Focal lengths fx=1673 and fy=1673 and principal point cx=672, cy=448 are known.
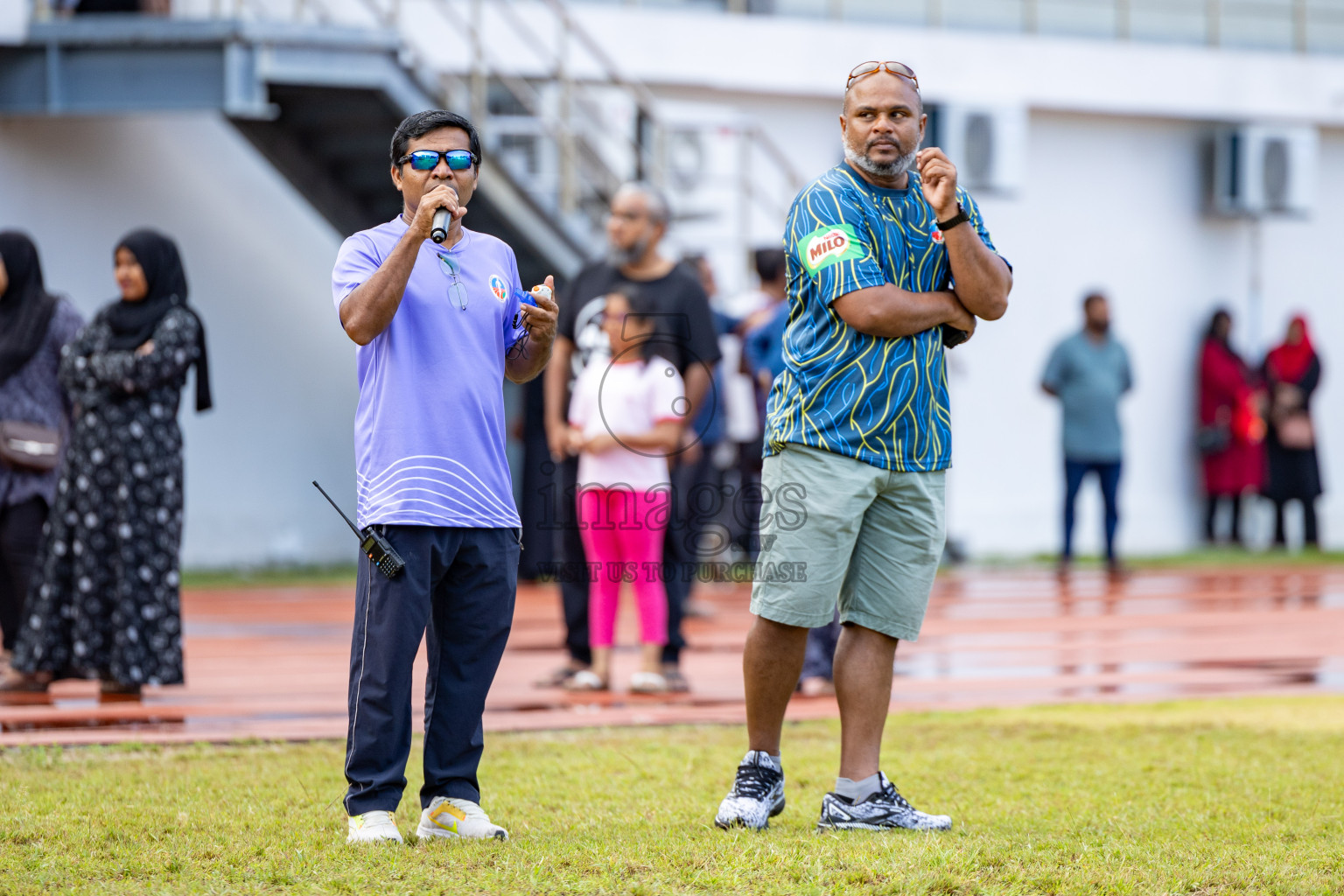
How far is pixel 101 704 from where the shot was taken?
654cm

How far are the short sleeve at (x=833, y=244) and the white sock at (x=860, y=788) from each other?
1242 millimetres

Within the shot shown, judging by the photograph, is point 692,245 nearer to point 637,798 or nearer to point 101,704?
point 101,704

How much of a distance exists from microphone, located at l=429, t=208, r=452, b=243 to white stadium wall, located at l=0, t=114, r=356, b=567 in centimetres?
894

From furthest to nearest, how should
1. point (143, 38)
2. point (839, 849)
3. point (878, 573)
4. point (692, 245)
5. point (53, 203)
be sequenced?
point (692, 245)
point (53, 203)
point (143, 38)
point (878, 573)
point (839, 849)

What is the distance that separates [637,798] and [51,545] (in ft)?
10.2

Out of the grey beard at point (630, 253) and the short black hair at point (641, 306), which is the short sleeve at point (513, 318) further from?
the grey beard at point (630, 253)

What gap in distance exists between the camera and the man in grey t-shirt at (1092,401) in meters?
13.0

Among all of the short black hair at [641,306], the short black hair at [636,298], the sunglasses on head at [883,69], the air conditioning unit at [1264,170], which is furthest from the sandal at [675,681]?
the air conditioning unit at [1264,170]

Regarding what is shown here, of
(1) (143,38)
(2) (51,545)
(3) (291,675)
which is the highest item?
(1) (143,38)

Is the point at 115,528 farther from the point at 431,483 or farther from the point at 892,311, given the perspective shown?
the point at 892,311

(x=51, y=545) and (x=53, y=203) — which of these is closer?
(x=51, y=545)

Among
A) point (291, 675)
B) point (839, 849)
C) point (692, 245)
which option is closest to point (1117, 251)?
point (692, 245)

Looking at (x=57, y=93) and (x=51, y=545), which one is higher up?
(x=57, y=93)

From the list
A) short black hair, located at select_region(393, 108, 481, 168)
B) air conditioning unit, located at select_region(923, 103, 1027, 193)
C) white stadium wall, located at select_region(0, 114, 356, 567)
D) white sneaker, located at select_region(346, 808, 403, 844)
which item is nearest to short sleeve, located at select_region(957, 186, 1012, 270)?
short black hair, located at select_region(393, 108, 481, 168)
